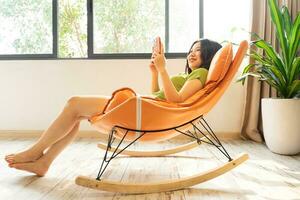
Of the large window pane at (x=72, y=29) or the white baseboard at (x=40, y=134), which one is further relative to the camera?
the large window pane at (x=72, y=29)

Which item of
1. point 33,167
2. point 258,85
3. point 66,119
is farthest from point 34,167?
point 258,85

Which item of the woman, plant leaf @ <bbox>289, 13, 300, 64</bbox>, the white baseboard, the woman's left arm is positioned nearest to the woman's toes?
the woman

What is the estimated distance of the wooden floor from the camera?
4.99ft

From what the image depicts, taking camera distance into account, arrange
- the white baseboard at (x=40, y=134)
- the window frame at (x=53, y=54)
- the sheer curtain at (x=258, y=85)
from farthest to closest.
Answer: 1. the window frame at (x=53, y=54)
2. the white baseboard at (x=40, y=134)
3. the sheer curtain at (x=258, y=85)

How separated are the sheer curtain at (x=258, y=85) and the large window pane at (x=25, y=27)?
6.78 feet

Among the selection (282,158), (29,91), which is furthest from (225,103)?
(29,91)

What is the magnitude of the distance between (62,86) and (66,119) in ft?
5.63

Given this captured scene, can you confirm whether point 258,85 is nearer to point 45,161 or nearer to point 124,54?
point 124,54

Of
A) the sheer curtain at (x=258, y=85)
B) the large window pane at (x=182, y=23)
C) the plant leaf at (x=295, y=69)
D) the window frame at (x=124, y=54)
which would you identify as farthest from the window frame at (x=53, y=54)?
the plant leaf at (x=295, y=69)

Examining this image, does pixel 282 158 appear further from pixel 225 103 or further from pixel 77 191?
pixel 77 191

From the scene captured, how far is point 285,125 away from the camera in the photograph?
8.20ft

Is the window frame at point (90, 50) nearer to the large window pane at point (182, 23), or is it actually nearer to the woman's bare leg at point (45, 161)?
the large window pane at point (182, 23)

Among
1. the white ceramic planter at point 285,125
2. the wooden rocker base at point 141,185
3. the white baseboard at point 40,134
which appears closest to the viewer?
the wooden rocker base at point 141,185

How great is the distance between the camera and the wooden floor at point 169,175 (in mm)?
1521
